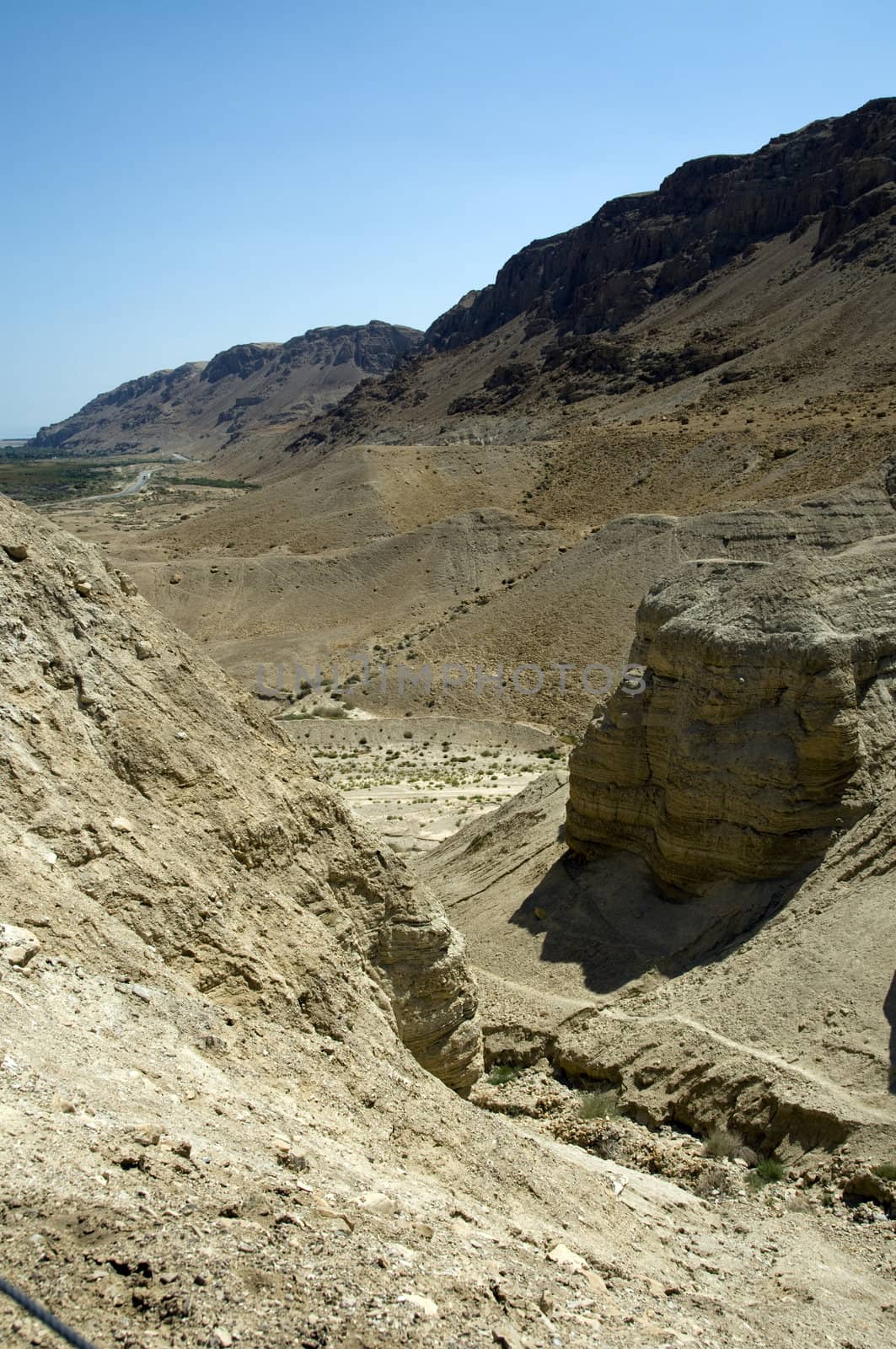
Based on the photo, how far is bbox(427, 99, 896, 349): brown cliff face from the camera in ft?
281

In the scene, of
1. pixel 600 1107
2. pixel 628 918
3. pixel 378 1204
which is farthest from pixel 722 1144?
pixel 378 1204

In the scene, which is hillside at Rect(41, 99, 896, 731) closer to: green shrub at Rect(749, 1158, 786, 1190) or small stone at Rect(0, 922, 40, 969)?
green shrub at Rect(749, 1158, 786, 1190)

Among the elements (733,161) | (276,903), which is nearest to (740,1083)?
(276,903)

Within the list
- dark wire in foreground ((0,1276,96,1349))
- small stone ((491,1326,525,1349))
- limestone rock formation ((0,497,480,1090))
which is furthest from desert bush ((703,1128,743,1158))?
dark wire in foreground ((0,1276,96,1349))

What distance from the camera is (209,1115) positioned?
18.0 feet

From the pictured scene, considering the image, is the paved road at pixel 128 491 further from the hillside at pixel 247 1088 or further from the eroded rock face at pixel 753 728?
the hillside at pixel 247 1088

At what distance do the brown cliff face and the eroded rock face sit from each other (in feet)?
249

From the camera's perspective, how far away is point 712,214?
101 m

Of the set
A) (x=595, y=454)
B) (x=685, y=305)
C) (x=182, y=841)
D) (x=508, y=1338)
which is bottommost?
(x=508, y=1338)

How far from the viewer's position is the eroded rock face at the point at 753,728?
12.8 m

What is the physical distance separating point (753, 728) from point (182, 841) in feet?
27.0

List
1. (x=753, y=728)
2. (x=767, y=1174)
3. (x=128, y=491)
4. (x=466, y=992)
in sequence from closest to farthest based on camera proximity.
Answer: (x=466, y=992)
(x=767, y=1174)
(x=753, y=728)
(x=128, y=491)

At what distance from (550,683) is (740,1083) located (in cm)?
2462

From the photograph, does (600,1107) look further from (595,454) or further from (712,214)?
(712,214)
